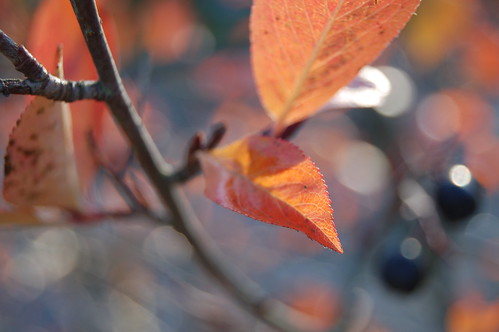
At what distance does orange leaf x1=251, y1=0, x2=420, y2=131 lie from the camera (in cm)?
40

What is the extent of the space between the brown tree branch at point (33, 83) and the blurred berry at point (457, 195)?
33.4 inches

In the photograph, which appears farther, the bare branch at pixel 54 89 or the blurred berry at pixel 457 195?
the blurred berry at pixel 457 195

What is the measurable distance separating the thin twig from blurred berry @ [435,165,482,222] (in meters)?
0.39

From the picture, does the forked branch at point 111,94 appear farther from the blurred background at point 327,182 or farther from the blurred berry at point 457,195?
the blurred berry at point 457,195

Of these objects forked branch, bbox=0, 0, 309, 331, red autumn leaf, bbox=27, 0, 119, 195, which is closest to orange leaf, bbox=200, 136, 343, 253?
forked branch, bbox=0, 0, 309, 331

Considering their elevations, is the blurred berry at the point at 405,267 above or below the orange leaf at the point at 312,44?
below

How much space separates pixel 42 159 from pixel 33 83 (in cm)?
17

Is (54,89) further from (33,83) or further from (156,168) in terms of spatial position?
(156,168)

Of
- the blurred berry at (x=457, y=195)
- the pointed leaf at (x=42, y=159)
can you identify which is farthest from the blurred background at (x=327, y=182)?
the pointed leaf at (x=42, y=159)

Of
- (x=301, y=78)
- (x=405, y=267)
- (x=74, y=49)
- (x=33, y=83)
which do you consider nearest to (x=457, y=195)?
(x=405, y=267)

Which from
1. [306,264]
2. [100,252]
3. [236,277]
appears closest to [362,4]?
[236,277]

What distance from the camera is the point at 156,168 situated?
58cm

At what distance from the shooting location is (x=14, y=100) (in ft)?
3.46

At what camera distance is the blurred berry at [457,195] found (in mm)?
1065
